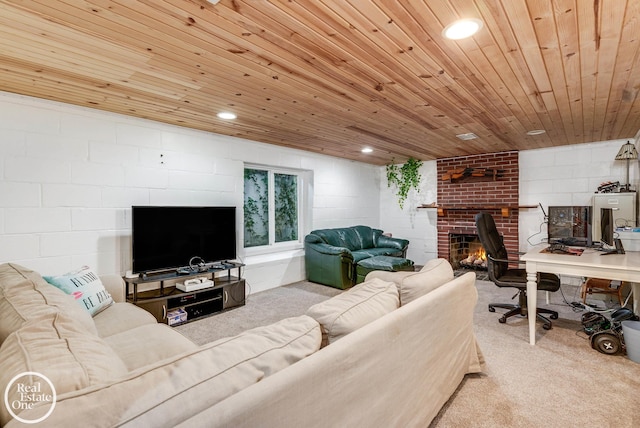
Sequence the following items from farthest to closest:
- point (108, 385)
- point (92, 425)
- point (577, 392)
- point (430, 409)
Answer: point (577, 392) < point (430, 409) < point (108, 385) < point (92, 425)

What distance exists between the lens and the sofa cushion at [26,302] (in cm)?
125

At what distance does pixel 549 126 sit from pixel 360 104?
2.52 meters

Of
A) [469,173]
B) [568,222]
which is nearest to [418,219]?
[469,173]

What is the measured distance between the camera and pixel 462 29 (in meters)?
1.75

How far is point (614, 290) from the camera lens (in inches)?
141

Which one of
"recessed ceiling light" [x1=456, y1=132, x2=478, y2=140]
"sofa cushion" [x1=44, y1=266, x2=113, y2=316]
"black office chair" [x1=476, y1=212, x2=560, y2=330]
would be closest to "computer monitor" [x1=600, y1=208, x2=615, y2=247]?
"black office chair" [x1=476, y1=212, x2=560, y2=330]

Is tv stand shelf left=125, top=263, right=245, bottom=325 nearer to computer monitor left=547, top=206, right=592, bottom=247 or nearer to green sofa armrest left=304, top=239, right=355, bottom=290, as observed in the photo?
green sofa armrest left=304, top=239, right=355, bottom=290

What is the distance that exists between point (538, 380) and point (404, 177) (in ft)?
15.7

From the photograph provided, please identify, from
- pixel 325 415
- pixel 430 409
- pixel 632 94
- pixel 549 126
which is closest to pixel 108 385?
pixel 325 415

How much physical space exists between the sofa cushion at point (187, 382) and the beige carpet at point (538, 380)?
4.20 ft

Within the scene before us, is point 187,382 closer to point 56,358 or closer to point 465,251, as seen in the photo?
point 56,358

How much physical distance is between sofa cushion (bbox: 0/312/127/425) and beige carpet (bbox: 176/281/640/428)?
1.69 metres

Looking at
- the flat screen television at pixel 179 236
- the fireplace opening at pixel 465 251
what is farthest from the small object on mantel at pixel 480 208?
the flat screen television at pixel 179 236

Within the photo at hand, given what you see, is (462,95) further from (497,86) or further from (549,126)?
(549,126)
